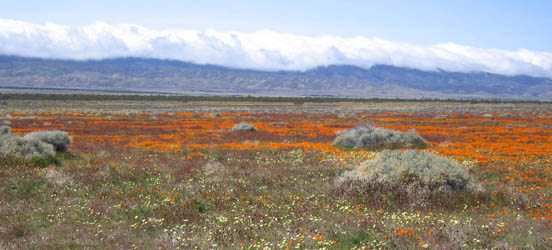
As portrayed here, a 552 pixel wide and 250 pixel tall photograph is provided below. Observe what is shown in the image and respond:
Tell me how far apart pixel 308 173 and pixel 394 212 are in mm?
4806

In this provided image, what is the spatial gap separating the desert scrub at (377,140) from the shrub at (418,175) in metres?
9.82

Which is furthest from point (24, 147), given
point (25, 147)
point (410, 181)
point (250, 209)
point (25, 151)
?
point (410, 181)

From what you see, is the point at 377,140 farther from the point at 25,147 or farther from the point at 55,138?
the point at 25,147

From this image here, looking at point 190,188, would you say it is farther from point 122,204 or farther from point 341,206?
point 341,206

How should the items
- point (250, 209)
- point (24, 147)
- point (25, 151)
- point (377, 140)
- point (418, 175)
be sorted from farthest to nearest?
point (377, 140) → point (24, 147) → point (25, 151) → point (418, 175) → point (250, 209)

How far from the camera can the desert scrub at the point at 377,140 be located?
21541 mm

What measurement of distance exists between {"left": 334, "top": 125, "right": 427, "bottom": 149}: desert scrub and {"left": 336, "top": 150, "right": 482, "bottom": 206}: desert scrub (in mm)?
9917

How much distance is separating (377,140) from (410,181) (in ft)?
37.8

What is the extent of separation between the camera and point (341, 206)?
32.0 ft

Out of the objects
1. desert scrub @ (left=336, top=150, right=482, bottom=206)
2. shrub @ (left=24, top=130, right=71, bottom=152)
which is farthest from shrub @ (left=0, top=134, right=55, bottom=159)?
desert scrub @ (left=336, top=150, right=482, bottom=206)

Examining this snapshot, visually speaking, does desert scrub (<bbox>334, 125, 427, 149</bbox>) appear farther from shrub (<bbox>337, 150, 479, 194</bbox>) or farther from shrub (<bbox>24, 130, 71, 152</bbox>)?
shrub (<bbox>24, 130, 71, 152</bbox>)

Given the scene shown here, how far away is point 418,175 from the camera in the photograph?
10.7m

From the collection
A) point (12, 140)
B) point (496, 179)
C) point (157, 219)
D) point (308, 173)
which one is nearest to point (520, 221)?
point (496, 179)

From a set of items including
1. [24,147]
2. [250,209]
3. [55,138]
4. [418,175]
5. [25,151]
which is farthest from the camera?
[55,138]
